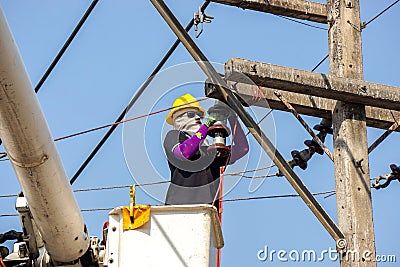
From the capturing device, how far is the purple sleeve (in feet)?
24.0

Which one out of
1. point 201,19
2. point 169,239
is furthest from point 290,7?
point 169,239

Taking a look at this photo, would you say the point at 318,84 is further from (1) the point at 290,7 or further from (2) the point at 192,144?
(2) the point at 192,144

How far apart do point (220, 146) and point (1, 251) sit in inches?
67.9

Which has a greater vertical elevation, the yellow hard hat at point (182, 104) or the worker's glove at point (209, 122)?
the yellow hard hat at point (182, 104)

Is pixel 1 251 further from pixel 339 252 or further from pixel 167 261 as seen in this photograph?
pixel 339 252

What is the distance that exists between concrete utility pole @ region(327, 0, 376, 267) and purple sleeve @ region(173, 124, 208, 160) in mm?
1288

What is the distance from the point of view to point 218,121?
7.44 metres


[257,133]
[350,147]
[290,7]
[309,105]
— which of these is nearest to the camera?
[257,133]

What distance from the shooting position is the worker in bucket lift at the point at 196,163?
24.1 ft

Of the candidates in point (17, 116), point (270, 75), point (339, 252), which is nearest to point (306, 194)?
point (339, 252)

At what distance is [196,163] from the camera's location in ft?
24.3

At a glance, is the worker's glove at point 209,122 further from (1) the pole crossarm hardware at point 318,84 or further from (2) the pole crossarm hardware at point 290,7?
(2) the pole crossarm hardware at point 290,7

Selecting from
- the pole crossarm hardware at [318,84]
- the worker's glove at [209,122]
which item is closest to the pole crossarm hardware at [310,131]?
the pole crossarm hardware at [318,84]

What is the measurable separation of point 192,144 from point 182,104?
0.73 metres
